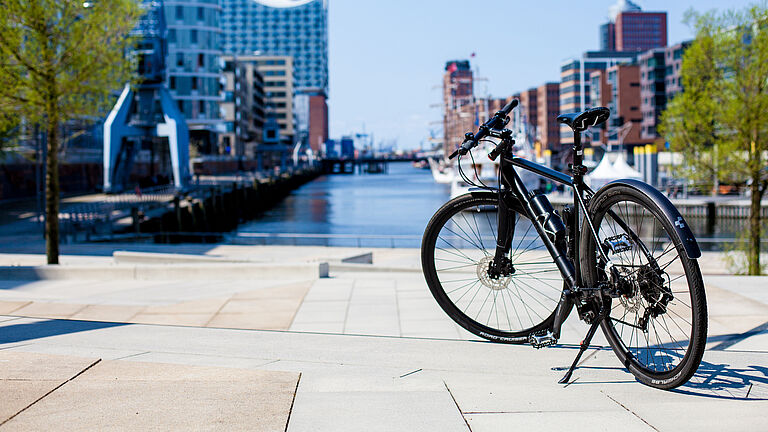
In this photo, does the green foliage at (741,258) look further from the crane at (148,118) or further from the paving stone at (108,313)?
the crane at (148,118)

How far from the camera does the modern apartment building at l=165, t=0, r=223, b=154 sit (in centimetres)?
9000

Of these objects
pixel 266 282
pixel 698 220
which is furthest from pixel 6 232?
pixel 698 220

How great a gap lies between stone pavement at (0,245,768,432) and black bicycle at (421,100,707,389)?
193 mm

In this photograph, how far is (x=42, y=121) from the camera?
A: 14.5m

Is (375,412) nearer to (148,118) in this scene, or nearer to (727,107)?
(727,107)

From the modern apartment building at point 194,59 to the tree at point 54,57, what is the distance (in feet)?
253

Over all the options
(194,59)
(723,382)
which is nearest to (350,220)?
(194,59)

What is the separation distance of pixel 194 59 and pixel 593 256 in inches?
3614

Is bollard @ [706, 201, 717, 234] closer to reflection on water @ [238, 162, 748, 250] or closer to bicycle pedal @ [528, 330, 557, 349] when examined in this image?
reflection on water @ [238, 162, 748, 250]

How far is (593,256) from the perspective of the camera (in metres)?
4.46

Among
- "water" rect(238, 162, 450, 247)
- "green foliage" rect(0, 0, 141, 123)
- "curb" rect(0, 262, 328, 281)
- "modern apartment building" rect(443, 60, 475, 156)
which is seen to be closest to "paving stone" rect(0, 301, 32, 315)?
"curb" rect(0, 262, 328, 281)

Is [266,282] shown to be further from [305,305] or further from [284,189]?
[284,189]

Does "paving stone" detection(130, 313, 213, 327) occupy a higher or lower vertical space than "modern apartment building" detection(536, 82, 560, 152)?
lower

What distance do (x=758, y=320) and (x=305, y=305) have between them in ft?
12.7
